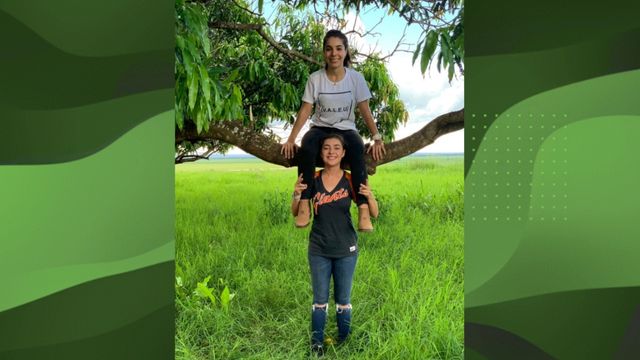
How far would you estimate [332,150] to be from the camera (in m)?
2.30

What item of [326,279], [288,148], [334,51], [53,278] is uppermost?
[334,51]

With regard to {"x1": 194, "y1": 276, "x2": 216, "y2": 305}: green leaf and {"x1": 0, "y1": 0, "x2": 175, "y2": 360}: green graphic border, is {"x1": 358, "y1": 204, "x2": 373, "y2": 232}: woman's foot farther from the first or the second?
{"x1": 194, "y1": 276, "x2": 216, "y2": 305}: green leaf

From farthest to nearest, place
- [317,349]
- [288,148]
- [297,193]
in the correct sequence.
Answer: [317,349]
[288,148]
[297,193]

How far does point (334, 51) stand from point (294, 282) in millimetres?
2106

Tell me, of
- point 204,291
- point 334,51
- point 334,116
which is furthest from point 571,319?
point 204,291

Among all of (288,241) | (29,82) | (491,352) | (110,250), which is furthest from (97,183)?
(288,241)

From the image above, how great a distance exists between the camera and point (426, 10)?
3717 mm

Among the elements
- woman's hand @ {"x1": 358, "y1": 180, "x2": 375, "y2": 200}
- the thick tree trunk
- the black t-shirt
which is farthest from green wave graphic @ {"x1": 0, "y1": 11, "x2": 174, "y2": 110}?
the thick tree trunk

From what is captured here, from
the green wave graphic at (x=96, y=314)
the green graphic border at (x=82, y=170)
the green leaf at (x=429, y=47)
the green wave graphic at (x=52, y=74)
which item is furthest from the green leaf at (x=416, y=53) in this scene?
the green wave graphic at (x=96, y=314)

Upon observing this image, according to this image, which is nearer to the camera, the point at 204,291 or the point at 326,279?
the point at 326,279

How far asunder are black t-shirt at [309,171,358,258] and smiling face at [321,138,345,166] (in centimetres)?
12

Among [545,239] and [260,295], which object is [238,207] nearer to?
[260,295]

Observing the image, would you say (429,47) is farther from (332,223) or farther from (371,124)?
(332,223)

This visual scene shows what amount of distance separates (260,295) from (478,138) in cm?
245
